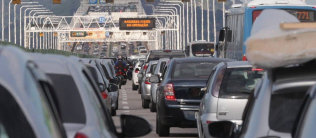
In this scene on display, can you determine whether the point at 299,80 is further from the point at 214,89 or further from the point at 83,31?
the point at 83,31

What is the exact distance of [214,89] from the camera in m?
10.9

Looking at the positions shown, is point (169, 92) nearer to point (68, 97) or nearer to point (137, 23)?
point (68, 97)

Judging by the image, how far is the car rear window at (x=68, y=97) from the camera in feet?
15.4

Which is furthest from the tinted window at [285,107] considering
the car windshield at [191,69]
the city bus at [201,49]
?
the city bus at [201,49]

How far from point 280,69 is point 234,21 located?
87.7ft

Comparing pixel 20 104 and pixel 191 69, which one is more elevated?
pixel 20 104

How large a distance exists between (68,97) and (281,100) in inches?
47.5

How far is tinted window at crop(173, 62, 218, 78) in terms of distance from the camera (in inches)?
592

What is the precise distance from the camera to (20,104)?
10.5ft

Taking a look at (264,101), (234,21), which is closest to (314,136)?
(264,101)

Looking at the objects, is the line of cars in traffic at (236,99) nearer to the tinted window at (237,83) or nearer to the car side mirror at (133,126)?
the tinted window at (237,83)

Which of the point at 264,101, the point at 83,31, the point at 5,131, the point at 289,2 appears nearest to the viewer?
the point at 5,131

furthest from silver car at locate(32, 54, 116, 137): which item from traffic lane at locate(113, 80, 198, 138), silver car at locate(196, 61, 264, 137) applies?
silver car at locate(196, 61, 264, 137)

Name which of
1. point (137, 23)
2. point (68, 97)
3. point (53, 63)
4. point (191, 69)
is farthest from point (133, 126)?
point (137, 23)
